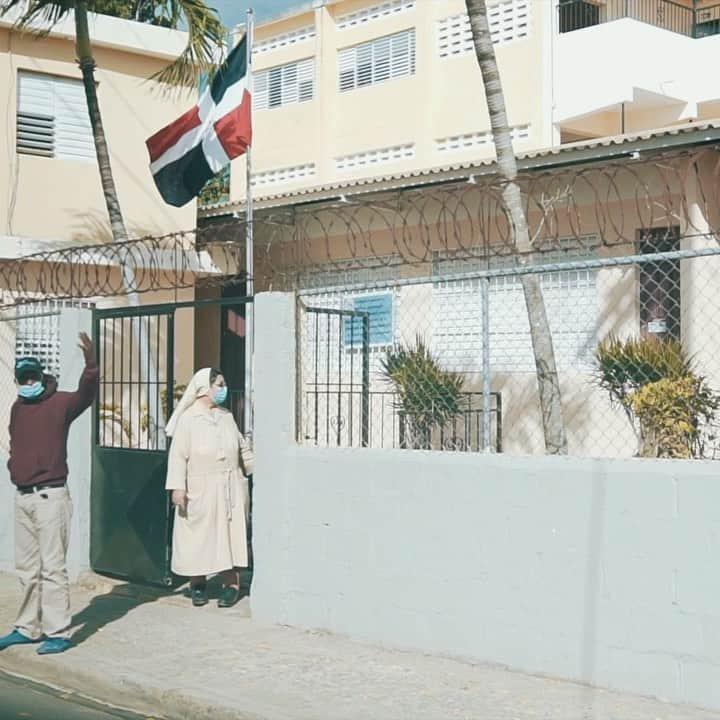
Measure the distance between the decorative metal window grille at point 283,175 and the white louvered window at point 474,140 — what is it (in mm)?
3557

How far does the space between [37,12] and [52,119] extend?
1.85 meters

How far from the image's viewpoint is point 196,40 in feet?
52.1

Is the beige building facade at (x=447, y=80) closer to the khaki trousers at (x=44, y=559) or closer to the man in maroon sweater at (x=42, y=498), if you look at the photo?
the man in maroon sweater at (x=42, y=498)

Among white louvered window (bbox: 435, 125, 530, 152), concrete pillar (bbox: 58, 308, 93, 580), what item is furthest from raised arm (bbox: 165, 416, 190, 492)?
white louvered window (bbox: 435, 125, 530, 152)

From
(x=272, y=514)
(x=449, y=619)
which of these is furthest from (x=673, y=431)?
(x=272, y=514)

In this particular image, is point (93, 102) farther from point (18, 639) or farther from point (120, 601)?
point (18, 639)

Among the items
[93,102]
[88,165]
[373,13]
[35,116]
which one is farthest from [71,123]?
[373,13]

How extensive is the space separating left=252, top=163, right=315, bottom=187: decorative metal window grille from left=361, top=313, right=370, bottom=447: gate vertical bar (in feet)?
53.5

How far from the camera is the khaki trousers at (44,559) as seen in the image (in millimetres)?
8336

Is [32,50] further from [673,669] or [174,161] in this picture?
[673,669]

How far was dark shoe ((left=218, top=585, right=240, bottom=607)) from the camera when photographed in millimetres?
9758

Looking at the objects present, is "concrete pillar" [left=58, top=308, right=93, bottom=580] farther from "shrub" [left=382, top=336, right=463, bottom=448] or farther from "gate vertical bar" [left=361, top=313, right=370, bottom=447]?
"shrub" [left=382, top=336, right=463, bottom=448]

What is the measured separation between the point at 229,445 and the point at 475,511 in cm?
281

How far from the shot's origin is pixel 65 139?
1748cm
